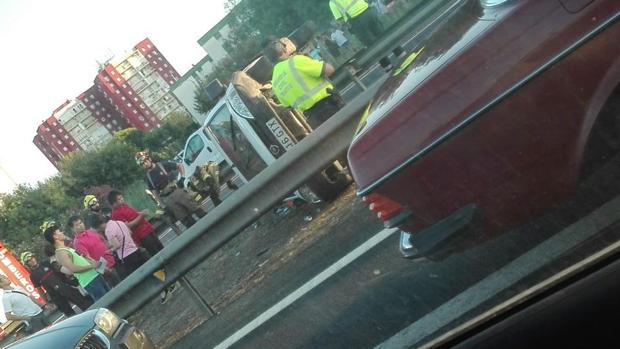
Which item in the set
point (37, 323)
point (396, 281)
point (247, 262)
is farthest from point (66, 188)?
point (396, 281)

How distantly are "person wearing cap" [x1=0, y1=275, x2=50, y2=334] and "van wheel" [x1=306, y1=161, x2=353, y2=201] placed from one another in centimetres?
541

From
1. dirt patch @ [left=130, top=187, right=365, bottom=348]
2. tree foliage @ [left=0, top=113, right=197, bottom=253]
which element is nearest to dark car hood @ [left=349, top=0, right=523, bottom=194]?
dirt patch @ [left=130, top=187, right=365, bottom=348]

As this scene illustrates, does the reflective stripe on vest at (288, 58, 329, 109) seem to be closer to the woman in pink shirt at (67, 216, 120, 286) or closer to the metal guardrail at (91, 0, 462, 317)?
the metal guardrail at (91, 0, 462, 317)

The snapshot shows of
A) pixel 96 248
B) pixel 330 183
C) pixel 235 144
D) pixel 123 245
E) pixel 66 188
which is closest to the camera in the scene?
pixel 330 183

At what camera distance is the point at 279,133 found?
8.92m

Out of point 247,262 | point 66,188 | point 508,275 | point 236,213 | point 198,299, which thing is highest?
point 66,188

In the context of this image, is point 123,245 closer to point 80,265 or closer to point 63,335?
point 80,265

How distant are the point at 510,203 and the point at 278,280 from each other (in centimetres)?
361

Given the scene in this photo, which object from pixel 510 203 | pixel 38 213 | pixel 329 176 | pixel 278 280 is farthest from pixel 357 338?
pixel 38 213

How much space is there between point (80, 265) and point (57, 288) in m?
2.04

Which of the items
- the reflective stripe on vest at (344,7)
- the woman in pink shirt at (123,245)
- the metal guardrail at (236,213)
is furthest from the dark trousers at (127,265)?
the reflective stripe on vest at (344,7)

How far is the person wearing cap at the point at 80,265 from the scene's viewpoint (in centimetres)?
860

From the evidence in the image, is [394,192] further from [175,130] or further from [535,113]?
[175,130]

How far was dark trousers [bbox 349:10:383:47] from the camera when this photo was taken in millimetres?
11688
